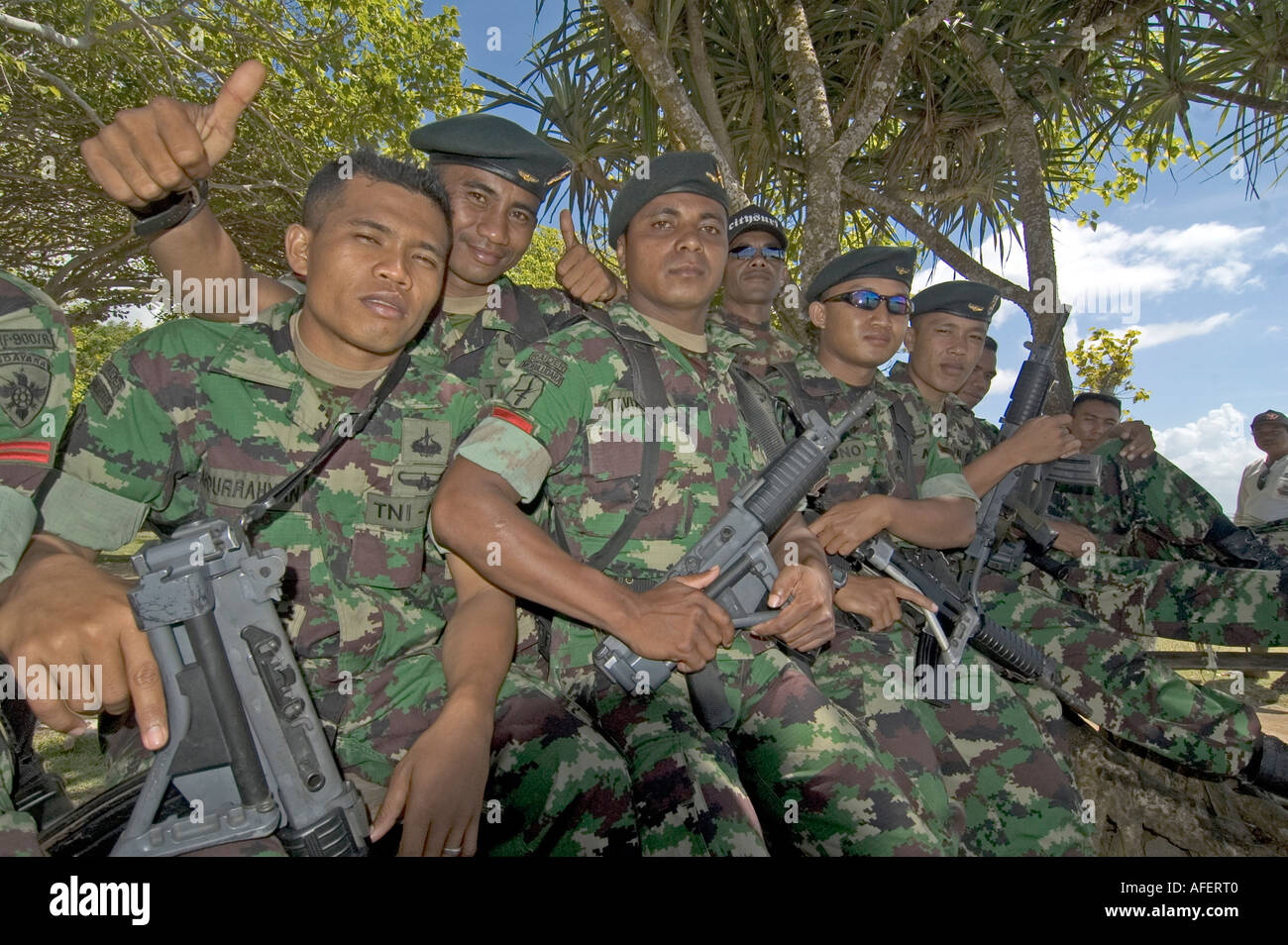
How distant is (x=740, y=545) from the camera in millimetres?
2379

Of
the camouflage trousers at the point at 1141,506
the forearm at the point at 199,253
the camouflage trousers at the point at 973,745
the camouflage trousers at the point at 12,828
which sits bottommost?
the camouflage trousers at the point at 973,745

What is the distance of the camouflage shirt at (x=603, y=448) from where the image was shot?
7.59 ft

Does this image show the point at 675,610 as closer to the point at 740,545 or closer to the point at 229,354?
the point at 740,545

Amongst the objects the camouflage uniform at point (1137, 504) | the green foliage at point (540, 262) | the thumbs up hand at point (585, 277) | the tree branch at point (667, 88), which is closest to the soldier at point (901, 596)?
the thumbs up hand at point (585, 277)

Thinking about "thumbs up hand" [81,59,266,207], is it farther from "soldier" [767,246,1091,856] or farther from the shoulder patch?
"soldier" [767,246,1091,856]

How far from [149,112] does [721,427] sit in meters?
1.82

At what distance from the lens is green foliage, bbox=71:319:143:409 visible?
41.1 feet

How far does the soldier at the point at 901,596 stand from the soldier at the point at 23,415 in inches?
89.8

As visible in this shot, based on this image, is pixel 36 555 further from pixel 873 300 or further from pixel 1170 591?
pixel 1170 591

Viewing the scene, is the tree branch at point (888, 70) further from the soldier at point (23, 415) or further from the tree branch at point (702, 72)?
the soldier at point (23, 415)

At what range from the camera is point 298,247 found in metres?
2.29

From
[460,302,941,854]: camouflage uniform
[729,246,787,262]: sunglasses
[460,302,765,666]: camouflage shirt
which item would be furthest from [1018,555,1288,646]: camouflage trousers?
[460,302,765,666]: camouflage shirt

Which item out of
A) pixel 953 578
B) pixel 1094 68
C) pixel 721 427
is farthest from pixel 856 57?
pixel 721 427

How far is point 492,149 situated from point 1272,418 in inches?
304
